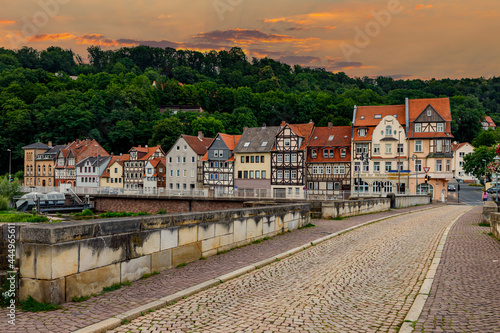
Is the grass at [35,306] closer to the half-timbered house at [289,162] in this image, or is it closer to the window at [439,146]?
the half-timbered house at [289,162]

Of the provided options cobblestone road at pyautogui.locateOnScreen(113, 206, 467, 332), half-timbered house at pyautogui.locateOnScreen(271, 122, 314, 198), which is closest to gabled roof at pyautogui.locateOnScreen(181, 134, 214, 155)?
half-timbered house at pyautogui.locateOnScreen(271, 122, 314, 198)

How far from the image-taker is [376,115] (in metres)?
63.3

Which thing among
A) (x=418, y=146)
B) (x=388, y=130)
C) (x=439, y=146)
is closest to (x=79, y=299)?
(x=388, y=130)

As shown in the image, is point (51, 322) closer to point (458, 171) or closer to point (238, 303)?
point (238, 303)

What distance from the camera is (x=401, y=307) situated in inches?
278

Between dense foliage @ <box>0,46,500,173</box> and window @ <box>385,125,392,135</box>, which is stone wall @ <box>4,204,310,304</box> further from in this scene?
dense foliage @ <box>0,46,500,173</box>

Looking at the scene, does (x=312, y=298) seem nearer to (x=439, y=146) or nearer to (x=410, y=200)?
(x=410, y=200)

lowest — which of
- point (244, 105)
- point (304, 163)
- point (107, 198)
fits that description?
point (107, 198)

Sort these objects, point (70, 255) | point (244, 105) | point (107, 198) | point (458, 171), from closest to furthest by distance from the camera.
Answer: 1. point (70, 255)
2. point (107, 198)
3. point (458, 171)
4. point (244, 105)

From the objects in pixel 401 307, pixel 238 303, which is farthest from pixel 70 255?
pixel 401 307

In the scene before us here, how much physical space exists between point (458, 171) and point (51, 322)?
114106 millimetres

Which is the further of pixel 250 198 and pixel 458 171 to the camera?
pixel 458 171

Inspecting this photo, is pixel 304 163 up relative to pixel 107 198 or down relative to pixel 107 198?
up

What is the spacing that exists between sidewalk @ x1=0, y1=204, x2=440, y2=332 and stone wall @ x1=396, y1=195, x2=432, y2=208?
24.6 metres
